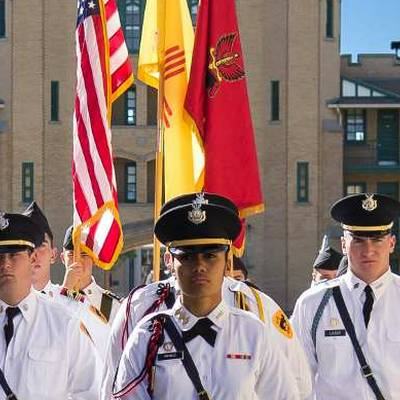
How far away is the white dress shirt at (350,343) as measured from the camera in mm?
5305

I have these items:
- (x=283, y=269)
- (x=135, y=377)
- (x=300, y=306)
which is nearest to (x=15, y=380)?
(x=135, y=377)

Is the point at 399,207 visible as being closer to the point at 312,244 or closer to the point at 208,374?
the point at 208,374

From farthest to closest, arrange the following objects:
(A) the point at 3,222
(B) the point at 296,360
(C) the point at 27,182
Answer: (C) the point at 27,182 → (A) the point at 3,222 → (B) the point at 296,360

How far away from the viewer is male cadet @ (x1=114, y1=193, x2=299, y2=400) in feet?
11.8

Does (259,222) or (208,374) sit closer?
(208,374)

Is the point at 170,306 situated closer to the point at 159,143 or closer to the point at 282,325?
the point at 282,325

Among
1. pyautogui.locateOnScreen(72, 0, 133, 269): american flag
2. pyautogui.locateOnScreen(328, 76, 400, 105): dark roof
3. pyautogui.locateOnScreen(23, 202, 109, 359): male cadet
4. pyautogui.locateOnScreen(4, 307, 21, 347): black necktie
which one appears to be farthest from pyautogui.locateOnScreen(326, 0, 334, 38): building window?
pyautogui.locateOnScreen(4, 307, 21, 347): black necktie

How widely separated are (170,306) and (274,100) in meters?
30.1

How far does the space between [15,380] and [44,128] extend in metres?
31.0

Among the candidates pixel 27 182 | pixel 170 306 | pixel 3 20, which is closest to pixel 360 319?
pixel 170 306

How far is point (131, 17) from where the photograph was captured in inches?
1406

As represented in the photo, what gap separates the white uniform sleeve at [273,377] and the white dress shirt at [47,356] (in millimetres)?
1328

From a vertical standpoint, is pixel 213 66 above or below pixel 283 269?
above

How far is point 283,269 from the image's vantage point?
33938 millimetres
